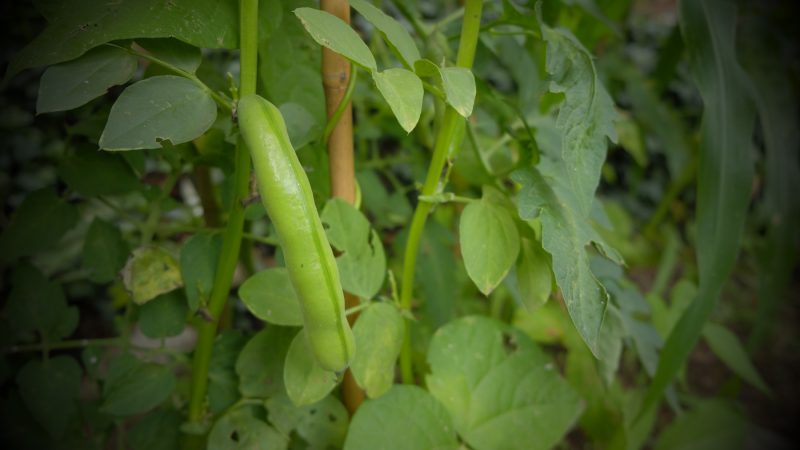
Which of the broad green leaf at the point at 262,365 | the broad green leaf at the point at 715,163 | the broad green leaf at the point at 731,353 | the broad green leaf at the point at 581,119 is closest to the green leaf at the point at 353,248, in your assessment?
the broad green leaf at the point at 262,365

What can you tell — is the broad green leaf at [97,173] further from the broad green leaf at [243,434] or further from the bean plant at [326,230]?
the broad green leaf at [243,434]

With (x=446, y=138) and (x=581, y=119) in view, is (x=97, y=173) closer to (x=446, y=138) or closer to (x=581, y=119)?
(x=446, y=138)

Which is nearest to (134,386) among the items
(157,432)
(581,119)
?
(157,432)

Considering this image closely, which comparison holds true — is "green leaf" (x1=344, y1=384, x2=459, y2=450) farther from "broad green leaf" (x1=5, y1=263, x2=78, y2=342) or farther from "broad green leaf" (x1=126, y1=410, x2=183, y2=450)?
"broad green leaf" (x1=5, y1=263, x2=78, y2=342)

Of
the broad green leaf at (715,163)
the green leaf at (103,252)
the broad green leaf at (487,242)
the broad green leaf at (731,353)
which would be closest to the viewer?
the broad green leaf at (487,242)

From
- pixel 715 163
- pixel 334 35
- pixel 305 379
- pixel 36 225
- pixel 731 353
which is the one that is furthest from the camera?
pixel 731 353

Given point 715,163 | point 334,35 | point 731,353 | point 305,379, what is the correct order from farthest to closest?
point 731,353 → point 715,163 → point 305,379 → point 334,35

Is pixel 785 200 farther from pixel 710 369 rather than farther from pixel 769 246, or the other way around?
pixel 710 369
